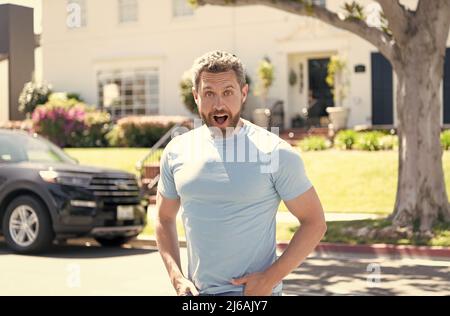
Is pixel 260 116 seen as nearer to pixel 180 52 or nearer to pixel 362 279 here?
pixel 180 52

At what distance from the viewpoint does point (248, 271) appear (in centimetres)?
Result: 297

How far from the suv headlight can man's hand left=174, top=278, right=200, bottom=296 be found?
858 centimetres

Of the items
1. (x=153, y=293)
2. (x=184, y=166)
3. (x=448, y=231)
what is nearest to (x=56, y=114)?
(x=448, y=231)

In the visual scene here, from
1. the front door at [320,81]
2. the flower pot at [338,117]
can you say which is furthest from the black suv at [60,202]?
the front door at [320,81]

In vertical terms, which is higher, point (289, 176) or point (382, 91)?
point (382, 91)

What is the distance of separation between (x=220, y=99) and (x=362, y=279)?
6.85 m

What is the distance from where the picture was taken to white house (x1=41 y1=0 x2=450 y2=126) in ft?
84.1

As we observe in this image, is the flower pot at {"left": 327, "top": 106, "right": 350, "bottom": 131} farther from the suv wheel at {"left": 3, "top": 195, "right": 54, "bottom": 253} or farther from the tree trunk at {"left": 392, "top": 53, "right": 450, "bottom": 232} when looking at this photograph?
the suv wheel at {"left": 3, "top": 195, "right": 54, "bottom": 253}

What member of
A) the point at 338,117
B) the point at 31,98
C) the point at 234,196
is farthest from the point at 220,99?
the point at 31,98

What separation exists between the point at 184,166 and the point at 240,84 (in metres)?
0.38

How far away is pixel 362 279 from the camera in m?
9.45

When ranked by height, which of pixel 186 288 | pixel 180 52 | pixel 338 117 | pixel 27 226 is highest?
pixel 180 52

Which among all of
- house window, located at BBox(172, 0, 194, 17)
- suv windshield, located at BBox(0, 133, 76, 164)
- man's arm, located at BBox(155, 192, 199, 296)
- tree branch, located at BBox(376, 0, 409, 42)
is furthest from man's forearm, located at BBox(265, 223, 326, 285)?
house window, located at BBox(172, 0, 194, 17)

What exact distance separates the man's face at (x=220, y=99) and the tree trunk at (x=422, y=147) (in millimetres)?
9944
